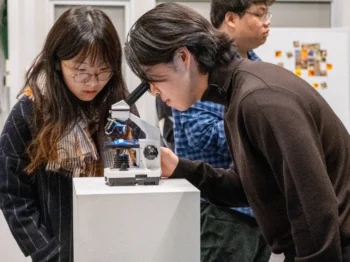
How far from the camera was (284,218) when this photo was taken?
49.4 inches

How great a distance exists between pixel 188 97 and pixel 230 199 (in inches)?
15.5

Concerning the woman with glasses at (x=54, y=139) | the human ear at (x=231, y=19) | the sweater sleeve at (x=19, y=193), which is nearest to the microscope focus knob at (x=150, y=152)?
the woman with glasses at (x=54, y=139)

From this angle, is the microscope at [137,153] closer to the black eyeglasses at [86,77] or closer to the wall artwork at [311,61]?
the black eyeglasses at [86,77]

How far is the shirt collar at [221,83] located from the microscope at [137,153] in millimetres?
200

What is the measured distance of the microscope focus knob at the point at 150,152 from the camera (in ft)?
5.08

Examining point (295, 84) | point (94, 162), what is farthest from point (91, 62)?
point (295, 84)

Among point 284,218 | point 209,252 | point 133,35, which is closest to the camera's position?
point 284,218

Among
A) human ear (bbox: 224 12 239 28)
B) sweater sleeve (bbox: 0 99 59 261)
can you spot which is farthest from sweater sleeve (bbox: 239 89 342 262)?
human ear (bbox: 224 12 239 28)

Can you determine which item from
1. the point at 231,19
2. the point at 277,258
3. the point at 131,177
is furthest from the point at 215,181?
the point at 231,19

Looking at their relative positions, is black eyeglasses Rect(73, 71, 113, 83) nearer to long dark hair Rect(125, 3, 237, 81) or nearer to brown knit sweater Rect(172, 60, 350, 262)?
long dark hair Rect(125, 3, 237, 81)

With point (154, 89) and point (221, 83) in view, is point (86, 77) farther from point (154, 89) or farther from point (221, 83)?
point (221, 83)

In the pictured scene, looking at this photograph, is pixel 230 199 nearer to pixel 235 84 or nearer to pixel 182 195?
pixel 182 195

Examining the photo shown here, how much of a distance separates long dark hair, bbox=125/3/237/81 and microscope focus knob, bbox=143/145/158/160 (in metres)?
0.23

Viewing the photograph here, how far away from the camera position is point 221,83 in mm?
1333
